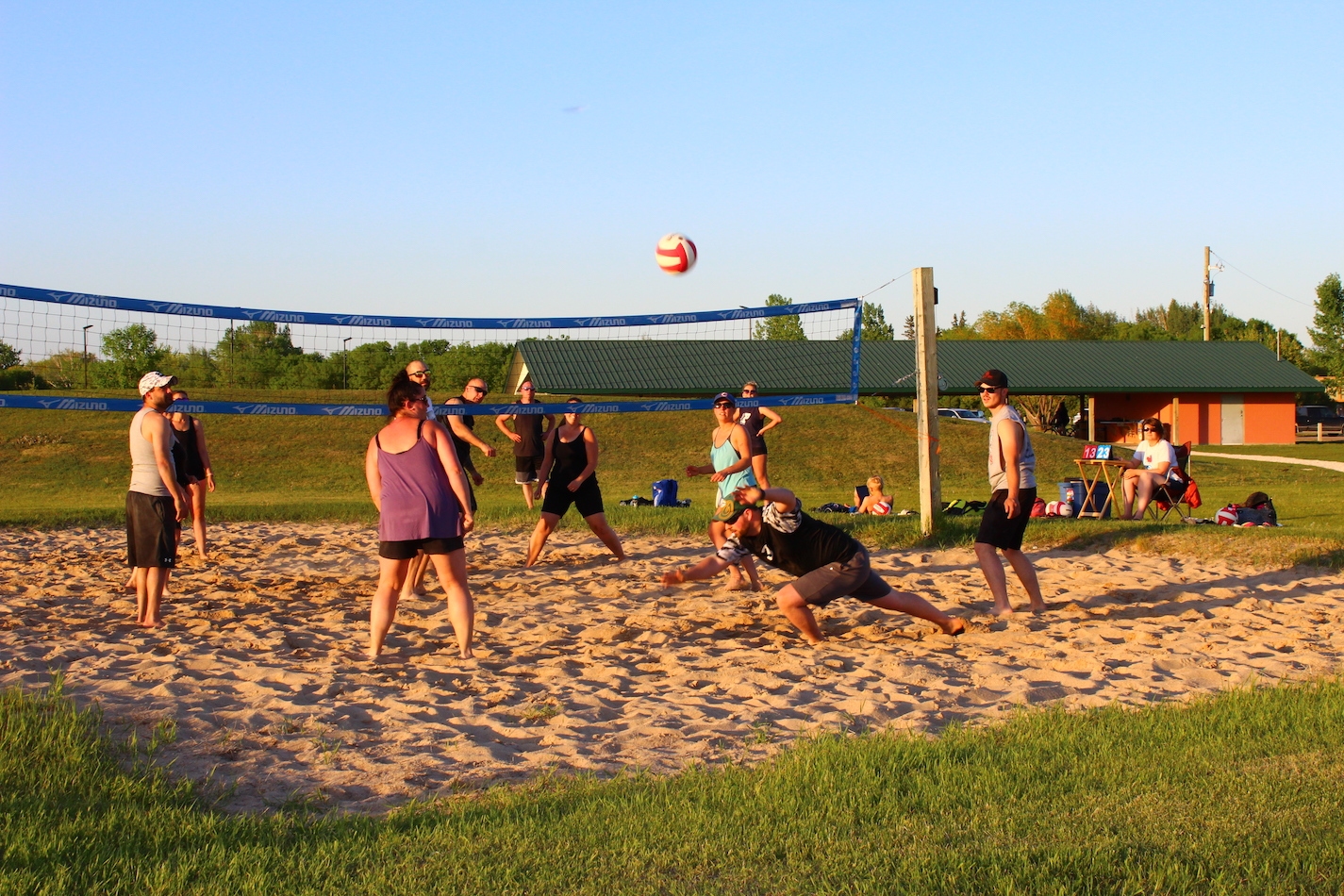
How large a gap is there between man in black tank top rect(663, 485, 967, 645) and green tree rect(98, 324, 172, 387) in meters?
6.73

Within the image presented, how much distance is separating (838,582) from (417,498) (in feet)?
7.40

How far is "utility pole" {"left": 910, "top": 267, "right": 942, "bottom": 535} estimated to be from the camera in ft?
32.9

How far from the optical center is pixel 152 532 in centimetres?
666

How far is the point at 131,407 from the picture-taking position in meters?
7.86

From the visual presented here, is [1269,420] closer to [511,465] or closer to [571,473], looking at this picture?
[511,465]

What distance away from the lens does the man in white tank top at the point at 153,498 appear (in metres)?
6.65

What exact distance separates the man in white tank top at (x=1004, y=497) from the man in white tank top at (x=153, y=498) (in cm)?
Result: 486

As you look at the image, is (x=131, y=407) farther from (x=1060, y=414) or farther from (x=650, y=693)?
(x=1060, y=414)

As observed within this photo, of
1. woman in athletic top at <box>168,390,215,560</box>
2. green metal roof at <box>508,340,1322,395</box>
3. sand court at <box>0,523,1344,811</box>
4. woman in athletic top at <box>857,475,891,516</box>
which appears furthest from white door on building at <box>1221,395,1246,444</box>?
woman in athletic top at <box>168,390,215,560</box>

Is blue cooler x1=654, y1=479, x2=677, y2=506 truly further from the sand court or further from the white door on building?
the white door on building

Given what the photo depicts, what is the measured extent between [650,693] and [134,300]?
17.6 feet

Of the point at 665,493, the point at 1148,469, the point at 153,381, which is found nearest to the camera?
the point at 153,381

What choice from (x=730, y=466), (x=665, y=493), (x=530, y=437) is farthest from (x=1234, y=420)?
(x=730, y=466)

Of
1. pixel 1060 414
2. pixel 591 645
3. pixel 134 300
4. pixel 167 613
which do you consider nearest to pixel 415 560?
pixel 167 613
